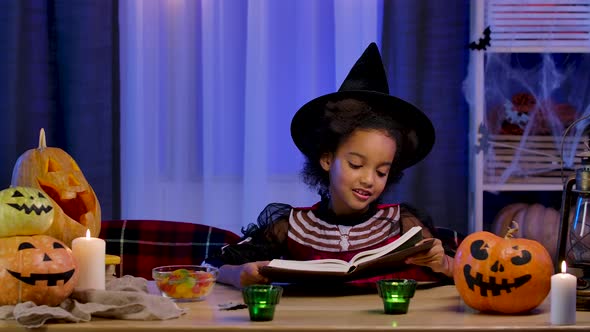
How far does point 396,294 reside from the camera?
157cm

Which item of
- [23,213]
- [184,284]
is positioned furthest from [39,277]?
[184,284]

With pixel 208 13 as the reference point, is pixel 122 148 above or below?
below

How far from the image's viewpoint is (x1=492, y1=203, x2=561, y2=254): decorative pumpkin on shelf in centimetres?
321

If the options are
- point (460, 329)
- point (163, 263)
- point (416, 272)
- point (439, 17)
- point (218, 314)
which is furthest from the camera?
point (439, 17)

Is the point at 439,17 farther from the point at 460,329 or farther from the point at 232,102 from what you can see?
the point at 460,329

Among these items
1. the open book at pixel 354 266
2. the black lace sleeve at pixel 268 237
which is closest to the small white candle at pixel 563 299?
the open book at pixel 354 266

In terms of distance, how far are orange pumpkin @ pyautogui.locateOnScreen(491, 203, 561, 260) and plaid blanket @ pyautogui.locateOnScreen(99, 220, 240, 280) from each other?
109cm

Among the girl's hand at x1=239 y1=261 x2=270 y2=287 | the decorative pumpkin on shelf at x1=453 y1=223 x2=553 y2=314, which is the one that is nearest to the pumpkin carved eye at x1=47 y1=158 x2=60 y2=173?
the girl's hand at x1=239 y1=261 x2=270 y2=287

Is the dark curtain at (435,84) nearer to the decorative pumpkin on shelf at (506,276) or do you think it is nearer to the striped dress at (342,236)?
the striped dress at (342,236)

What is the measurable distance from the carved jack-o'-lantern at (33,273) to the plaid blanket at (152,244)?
124cm

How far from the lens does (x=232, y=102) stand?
334cm

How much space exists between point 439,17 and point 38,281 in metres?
2.12

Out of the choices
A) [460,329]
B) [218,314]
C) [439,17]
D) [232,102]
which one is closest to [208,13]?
[232,102]

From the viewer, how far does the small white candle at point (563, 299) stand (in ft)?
4.71
